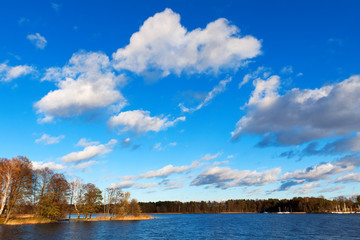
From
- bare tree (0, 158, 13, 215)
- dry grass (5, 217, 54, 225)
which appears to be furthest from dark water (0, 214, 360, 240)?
bare tree (0, 158, 13, 215)

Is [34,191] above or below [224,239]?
above

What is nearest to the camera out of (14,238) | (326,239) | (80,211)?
(14,238)

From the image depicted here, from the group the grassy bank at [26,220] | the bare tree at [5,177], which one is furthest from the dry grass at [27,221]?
the bare tree at [5,177]

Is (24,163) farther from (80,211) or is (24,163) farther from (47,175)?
(80,211)

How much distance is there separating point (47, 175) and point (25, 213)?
566 inches

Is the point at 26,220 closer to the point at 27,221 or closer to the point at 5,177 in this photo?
the point at 27,221

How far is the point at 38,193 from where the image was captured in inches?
3597

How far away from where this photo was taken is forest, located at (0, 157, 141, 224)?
77.5 m

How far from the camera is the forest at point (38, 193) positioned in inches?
3051

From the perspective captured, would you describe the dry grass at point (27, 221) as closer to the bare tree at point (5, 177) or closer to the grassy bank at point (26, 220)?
the grassy bank at point (26, 220)

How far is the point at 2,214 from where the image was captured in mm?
83250

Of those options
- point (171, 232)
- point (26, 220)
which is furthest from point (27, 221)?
point (171, 232)

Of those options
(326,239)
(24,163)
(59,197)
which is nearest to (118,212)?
(59,197)

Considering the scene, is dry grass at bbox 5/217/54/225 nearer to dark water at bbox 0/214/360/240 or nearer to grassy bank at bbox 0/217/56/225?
grassy bank at bbox 0/217/56/225
